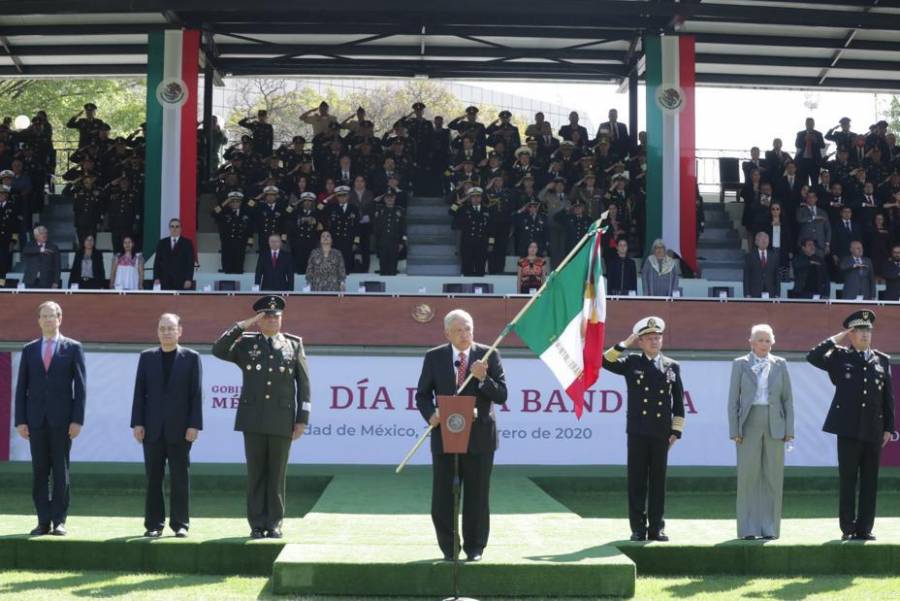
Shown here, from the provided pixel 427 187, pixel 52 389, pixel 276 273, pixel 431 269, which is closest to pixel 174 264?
pixel 276 273

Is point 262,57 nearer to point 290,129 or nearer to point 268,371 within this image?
point 268,371

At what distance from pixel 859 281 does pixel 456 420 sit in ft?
37.6

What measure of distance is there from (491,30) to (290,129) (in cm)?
3588

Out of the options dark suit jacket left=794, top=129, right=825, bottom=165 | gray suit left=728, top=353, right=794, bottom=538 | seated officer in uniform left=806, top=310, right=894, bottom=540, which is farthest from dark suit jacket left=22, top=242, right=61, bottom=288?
dark suit jacket left=794, top=129, right=825, bottom=165

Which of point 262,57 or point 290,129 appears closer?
point 262,57

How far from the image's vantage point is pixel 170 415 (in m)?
9.29

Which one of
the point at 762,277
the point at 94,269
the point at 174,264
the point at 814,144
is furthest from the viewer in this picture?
the point at 814,144

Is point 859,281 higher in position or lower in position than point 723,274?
lower

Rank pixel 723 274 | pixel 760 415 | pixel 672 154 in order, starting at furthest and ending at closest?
1. pixel 723 274
2. pixel 672 154
3. pixel 760 415

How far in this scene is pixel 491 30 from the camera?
842 inches

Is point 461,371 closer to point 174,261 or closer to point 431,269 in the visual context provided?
point 174,261

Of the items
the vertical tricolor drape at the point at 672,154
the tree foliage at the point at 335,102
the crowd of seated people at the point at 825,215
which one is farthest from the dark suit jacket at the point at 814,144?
the tree foliage at the point at 335,102

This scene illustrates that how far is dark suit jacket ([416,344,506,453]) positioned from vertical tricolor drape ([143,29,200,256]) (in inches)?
→ 448

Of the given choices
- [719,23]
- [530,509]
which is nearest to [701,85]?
[719,23]
